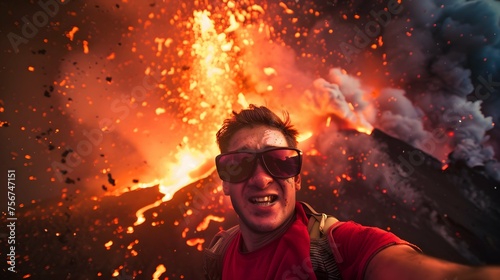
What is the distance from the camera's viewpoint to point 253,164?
2.39m

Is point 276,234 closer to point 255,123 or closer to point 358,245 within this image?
point 358,245

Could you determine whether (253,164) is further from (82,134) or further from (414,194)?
(414,194)

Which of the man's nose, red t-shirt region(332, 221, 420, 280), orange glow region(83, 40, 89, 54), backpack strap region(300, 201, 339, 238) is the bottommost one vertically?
red t-shirt region(332, 221, 420, 280)

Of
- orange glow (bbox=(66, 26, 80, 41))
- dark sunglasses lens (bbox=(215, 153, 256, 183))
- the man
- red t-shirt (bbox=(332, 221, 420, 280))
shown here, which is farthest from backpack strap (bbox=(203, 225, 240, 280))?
orange glow (bbox=(66, 26, 80, 41))

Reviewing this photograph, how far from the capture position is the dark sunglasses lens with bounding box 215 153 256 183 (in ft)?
7.88

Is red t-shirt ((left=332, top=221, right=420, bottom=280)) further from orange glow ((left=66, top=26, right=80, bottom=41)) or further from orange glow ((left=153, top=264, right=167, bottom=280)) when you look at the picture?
orange glow ((left=66, top=26, right=80, bottom=41))

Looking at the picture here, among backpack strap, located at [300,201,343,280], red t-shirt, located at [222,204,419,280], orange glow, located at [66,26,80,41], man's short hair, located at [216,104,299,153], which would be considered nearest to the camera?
red t-shirt, located at [222,204,419,280]

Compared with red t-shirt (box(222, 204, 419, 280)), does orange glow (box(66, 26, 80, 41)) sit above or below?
above

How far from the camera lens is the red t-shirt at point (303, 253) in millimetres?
1616

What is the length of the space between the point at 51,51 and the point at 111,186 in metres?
3.64

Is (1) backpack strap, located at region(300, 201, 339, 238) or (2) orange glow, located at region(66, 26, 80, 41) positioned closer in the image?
(1) backpack strap, located at region(300, 201, 339, 238)

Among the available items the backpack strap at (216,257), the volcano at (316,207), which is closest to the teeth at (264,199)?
the backpack strap at (216,257)

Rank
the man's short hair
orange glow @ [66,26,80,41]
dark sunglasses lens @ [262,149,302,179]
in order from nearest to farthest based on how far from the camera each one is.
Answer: dark sunglasses lens @ [262,149,302,179] → the man's short hair → orange glow @ [66,26,80,41]

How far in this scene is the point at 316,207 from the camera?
24.4ft
